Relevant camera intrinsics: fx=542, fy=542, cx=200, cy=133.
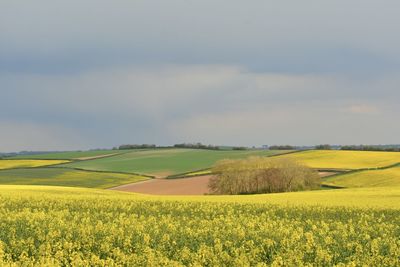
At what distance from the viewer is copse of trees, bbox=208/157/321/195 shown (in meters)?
63.8

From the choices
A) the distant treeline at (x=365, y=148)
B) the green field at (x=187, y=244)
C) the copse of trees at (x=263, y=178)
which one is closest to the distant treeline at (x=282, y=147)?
the distant treeline at (x=365, y=148)

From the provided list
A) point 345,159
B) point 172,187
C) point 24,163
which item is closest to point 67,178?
point 172,187

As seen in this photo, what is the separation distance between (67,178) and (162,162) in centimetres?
2236

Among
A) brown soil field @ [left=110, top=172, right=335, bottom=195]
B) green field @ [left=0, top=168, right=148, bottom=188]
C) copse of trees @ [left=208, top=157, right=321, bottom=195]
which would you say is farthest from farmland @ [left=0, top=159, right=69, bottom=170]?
copse of trees @ [left=208, top=157, right=321, bottom=195]

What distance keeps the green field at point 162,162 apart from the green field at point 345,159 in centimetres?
1130

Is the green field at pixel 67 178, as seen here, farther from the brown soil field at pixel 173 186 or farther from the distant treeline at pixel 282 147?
the distant treeline at pixel 282 147

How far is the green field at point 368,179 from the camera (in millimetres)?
63938

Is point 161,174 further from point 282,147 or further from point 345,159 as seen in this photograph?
point 282,147

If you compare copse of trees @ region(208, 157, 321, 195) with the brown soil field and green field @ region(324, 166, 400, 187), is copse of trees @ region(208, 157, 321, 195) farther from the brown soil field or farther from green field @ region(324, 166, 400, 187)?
green field @ region(324, 166, 400, 187)

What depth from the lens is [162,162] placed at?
102250mm

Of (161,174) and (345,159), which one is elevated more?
(345,159)

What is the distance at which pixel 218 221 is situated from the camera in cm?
1912

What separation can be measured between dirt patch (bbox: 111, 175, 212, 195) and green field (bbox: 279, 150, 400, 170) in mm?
14344

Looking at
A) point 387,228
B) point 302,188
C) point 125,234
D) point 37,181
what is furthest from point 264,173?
point 125,234
